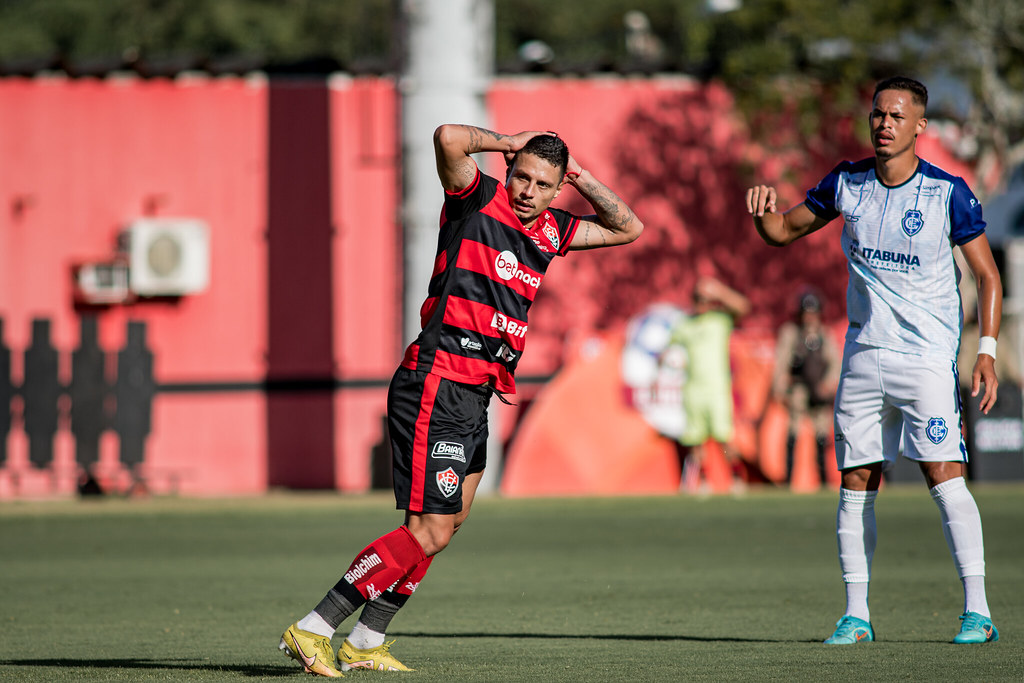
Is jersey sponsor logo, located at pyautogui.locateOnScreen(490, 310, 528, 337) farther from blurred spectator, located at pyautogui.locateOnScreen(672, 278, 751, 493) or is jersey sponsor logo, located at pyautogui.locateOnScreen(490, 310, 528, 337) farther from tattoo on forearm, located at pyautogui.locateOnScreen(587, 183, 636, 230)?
blurred spectator, located at pyautogui.locateOnScreen(672, 278, 751, 493)

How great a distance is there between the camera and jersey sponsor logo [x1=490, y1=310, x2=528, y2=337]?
574cm

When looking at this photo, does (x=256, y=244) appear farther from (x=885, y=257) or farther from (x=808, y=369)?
(x=885, y=257)

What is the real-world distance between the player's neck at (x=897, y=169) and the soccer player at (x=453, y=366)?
1.64m

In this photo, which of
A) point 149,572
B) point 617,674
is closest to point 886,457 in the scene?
point 617,674

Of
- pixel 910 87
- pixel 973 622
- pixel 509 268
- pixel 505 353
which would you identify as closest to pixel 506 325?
pixel 505 353

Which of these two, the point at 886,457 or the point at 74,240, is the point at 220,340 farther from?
the point at 886,457

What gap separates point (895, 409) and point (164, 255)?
1433 cm

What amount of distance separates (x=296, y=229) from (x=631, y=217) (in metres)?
14.3

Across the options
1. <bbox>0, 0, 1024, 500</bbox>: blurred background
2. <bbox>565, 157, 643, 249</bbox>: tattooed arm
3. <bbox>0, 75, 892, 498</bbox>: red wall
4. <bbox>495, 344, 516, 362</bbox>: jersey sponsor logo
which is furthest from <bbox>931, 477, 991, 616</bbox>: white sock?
<bbox>0, 75, 892, 498</bbox>: red wall

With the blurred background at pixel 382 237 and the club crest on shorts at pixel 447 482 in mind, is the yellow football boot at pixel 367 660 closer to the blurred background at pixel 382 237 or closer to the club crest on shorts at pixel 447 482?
the club crest on shorts at pixel 447 482

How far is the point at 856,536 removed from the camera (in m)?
6.57

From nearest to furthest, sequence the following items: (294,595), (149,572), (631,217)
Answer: (631,217) → (294,595) → (149,572)

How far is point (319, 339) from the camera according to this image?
20.3 meters

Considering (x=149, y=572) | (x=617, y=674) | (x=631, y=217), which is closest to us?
(x=617, y=674)
